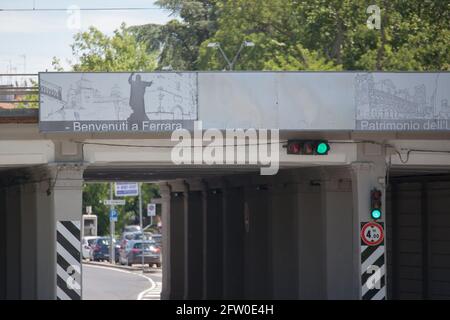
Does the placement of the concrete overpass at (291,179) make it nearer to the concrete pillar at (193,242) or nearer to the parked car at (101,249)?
the concrete pillar at (193,242)

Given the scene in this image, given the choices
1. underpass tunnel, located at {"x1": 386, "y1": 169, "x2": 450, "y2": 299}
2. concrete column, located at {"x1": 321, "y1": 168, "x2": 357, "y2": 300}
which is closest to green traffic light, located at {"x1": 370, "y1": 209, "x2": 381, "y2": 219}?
concrete column, located at {"x1": 321, "y1": 168, "x2": 357, "y2": 300}

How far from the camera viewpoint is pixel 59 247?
73.4 ft

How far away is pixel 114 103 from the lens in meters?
21.3

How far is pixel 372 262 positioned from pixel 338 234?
195 centimetres

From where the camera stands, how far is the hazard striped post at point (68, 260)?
72.9ft

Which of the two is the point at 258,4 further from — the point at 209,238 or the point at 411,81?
the point at 411,81

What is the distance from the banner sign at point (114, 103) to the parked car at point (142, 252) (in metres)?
38.9

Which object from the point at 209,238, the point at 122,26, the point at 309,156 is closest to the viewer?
the point at 309,156

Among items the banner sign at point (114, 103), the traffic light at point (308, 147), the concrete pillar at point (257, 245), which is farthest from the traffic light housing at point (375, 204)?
the concrete pillar at point (257, 245)

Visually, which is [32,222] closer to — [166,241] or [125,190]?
[166,241]

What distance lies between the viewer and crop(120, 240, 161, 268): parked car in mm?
60375

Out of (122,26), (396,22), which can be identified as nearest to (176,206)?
(396,22)

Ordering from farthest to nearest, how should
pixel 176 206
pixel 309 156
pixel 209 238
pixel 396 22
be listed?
pixel 396 22 < pixel 176 206 < pixel 209 238 < pixel 309 156

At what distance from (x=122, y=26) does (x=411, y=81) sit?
5503cm
